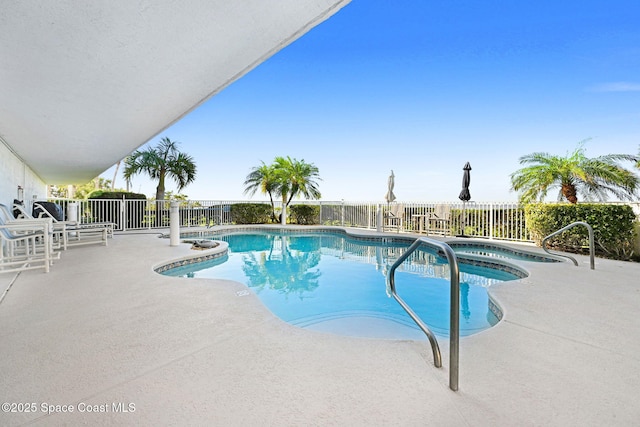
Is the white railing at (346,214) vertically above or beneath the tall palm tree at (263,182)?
beneath

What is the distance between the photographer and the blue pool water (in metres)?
3.48

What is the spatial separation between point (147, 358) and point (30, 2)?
2.47 meters

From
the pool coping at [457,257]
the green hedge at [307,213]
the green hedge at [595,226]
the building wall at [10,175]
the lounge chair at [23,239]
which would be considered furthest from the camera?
the green hedge at [307,213]

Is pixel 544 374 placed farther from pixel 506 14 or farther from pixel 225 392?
pixel 506 14

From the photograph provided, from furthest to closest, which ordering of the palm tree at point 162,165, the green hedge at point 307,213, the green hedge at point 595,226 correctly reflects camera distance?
the green hedge at point 307,213
the palm tree at point 162,165
the green hedge at point 595,226

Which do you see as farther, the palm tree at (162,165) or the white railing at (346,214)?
the palm tree at (162,165)

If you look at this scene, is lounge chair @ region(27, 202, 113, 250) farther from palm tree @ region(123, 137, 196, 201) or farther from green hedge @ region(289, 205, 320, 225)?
green hedge @ region(289, 205, 320, 225)

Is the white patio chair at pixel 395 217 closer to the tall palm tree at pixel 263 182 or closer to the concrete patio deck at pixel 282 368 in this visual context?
the tall palm tree at pixel 263 182

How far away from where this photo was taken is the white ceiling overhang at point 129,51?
6.40ft

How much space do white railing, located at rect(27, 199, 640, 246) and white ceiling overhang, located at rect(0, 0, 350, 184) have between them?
702 cm

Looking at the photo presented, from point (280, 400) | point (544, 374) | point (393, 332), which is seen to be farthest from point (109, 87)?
point (544, 374)

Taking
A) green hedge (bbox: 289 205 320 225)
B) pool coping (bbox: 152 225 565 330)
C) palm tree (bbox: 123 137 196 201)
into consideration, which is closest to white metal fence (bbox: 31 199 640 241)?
green hedge (bbox: 289 205 320 225)

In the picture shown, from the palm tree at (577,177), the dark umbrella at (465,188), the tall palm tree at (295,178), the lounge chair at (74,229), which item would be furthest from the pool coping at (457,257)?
the tall palm tree at (295,178)

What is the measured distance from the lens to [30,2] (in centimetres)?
Result: 178
